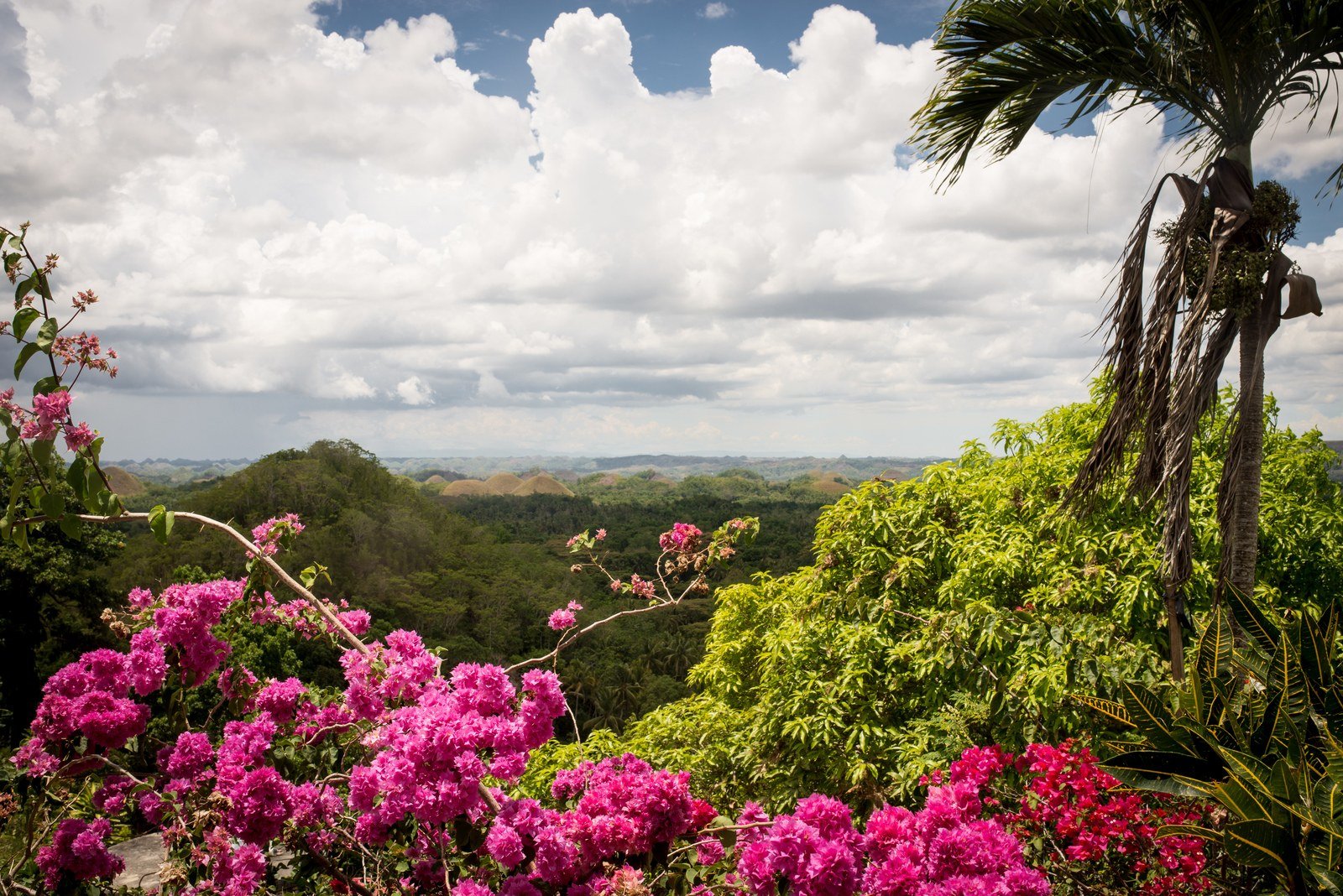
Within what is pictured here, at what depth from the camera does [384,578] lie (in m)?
28.4

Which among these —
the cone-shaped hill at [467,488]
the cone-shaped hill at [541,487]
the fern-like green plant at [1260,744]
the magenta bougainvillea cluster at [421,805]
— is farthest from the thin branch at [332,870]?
the cone-shaped hill at [467,488]

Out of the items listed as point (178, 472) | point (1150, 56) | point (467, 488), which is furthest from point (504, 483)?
point (1150, 56)

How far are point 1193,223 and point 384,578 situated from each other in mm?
28507

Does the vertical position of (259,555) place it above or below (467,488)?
above

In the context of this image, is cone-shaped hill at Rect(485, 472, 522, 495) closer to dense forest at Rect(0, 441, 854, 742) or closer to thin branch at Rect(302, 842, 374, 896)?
dense forest at Rect(0, 441, 854, 742)

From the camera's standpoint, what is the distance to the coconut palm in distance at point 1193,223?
363 cm

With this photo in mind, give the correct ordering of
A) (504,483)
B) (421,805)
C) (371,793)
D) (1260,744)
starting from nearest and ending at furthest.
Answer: (421,805) → (371,793) → (1260,744) → (504,483)

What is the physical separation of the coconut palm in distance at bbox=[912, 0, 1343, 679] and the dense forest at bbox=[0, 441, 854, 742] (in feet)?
53.3

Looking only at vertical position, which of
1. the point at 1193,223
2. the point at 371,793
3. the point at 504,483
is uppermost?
the point at 1193,223

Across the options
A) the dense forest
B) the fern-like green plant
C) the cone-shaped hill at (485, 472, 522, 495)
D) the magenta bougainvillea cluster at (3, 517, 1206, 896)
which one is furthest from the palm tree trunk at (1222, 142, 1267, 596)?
the cone-shaped hill at (485, 472, 522, 495)

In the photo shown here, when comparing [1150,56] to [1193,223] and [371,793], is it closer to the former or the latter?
[1193,223]

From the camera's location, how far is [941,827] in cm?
204

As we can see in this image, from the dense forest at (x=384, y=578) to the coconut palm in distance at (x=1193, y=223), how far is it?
16.3 meters

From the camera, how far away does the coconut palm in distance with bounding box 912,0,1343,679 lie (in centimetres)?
363
